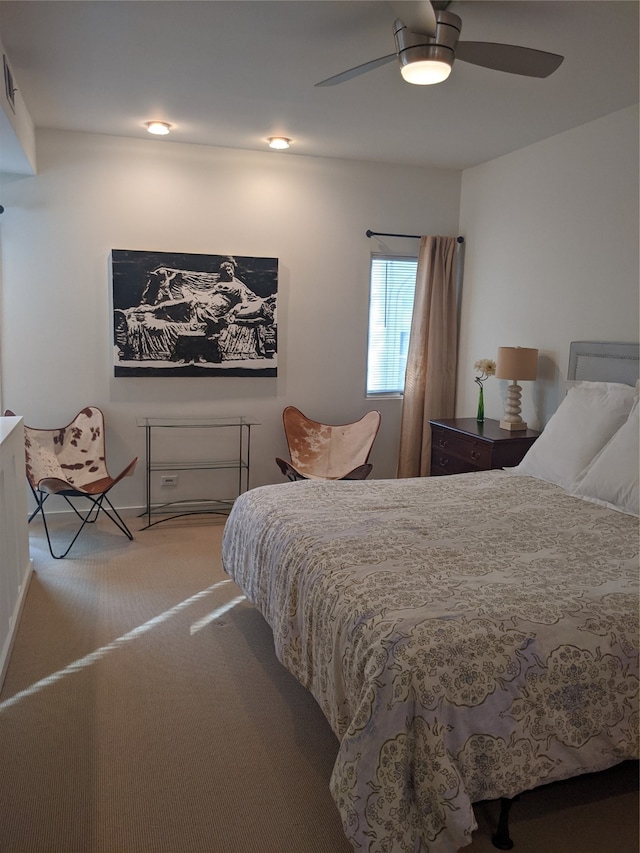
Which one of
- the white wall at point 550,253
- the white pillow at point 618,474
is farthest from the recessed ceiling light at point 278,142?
the white pillow at point 618,474

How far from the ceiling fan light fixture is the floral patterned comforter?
1800 mm

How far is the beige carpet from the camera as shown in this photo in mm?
1990

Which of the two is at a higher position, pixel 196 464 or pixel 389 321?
pixel 389 321

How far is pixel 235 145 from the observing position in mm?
4793

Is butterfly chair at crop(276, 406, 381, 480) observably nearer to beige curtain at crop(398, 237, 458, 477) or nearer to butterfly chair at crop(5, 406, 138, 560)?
beige curtain at crop(398, 237, 458, 477)

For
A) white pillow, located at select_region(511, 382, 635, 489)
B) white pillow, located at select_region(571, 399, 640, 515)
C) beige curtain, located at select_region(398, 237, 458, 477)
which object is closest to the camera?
white pillow, located at select_region(571, 399, 640, 515)

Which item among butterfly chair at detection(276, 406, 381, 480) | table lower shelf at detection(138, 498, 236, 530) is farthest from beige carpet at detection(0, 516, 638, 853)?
butterfly chair at detection(276, 406, 381, 480)

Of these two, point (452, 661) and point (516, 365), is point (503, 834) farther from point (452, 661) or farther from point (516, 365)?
point (516, 365)

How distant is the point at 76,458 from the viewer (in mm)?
4652

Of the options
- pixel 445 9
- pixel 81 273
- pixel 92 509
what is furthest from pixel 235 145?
pixel 92 509

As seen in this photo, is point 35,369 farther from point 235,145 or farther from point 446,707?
point 446,707

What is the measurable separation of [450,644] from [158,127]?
151 inches

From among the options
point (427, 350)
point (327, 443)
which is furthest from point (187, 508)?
point (427, 350)

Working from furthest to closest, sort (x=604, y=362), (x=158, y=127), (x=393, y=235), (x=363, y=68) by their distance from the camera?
1. (x=393, y=235)
2. (x=158, y=127)
3. (x=604, y=362)
4. (x=363, y=68)
